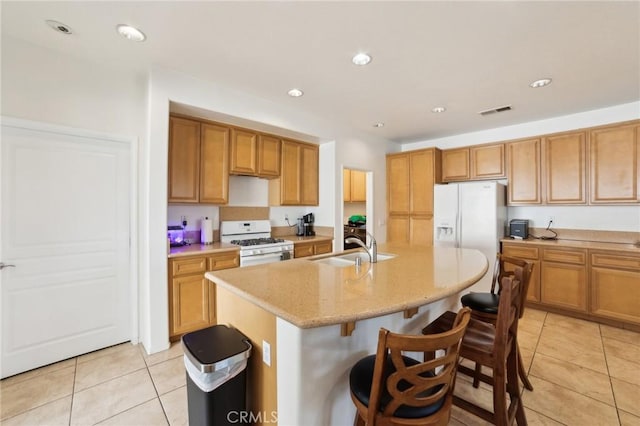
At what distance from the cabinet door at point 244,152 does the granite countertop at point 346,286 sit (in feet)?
5.77

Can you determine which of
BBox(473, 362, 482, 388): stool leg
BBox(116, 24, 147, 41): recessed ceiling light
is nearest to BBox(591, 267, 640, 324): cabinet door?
BBox(473, 362, 482, 388): stool leg

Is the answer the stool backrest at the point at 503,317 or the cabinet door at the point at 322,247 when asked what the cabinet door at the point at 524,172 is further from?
the stool backrest at the point at 503,317

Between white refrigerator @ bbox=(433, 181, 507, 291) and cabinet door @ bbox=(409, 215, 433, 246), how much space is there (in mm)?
164

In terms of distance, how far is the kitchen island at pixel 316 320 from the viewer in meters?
1.17

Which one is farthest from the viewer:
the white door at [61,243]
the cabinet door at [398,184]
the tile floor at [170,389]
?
the cabinet door at [398,184]

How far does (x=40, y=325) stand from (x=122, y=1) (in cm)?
258

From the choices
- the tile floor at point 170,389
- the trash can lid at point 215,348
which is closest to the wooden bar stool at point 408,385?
the trash can lid at point 215,348

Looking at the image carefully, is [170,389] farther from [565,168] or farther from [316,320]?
[565,168]

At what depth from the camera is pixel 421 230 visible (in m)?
4.63

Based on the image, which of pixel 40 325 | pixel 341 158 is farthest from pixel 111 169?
pixel 341 158

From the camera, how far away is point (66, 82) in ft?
7.66

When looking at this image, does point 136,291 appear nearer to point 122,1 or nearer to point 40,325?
point 40,325

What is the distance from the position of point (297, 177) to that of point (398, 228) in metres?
2.16

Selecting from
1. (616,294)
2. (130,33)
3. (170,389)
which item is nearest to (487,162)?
(616,294)
